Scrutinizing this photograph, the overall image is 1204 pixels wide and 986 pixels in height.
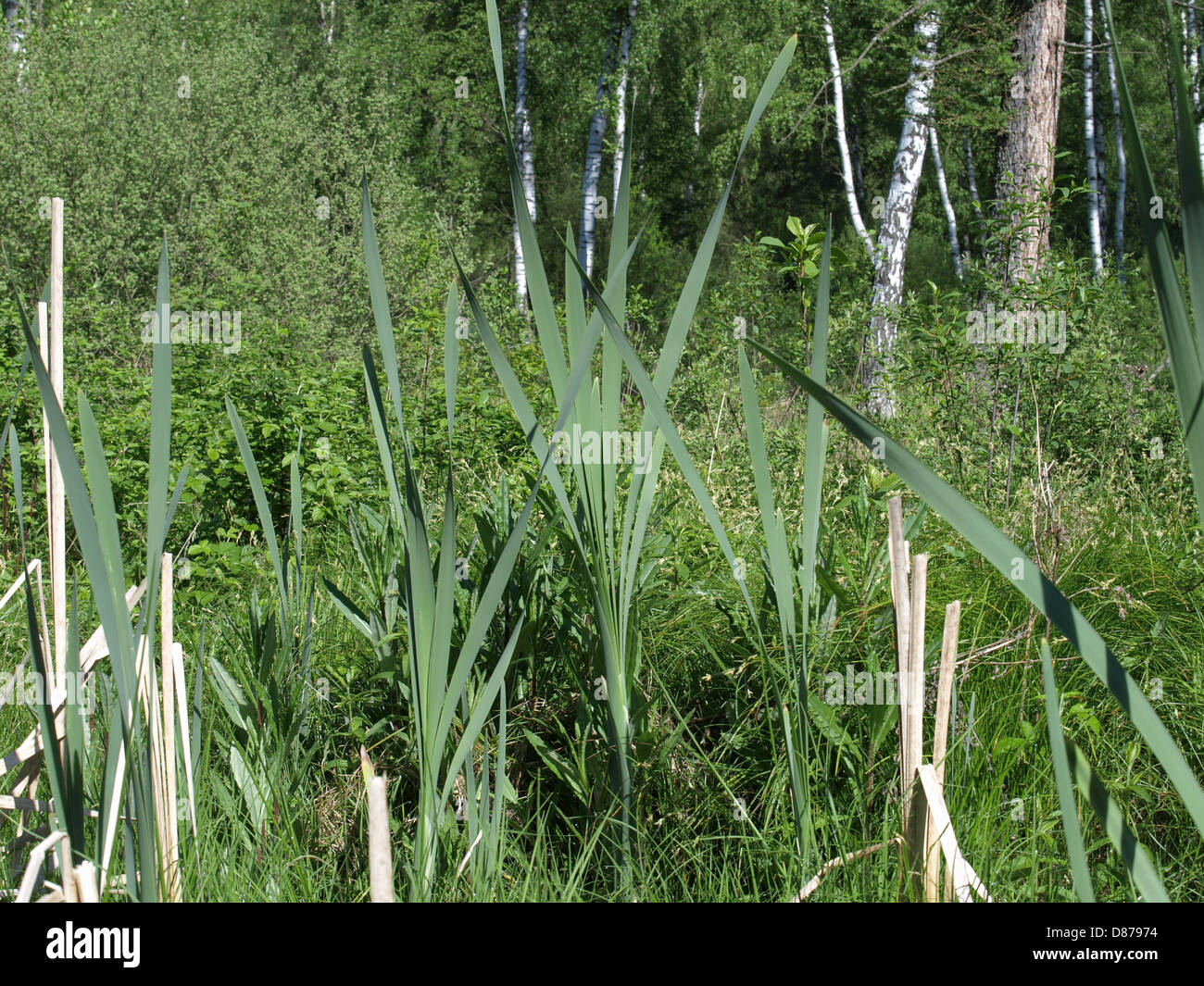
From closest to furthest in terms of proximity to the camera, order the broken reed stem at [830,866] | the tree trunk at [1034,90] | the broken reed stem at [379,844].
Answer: the broken reed stem at [379,844]
the broken reed stem at [830,866]
the tree trunk at [1034,90]

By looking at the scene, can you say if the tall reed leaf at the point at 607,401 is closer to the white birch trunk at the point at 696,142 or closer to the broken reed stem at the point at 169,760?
the broken reed stem at the point at 169,760

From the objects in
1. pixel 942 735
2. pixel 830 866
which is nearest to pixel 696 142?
pixel 942 735

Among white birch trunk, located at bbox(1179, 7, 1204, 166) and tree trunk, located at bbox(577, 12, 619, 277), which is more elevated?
white birch trunk, located at bbox(1179, 7, 1204, 166)

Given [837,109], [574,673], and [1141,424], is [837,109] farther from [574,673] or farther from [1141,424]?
[574,673]

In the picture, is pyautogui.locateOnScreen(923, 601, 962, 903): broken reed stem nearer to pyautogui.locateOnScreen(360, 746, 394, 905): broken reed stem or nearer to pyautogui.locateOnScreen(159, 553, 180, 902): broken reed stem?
pyautogui.locateOnScreen(360, 746, 394, 905): broken reed stem

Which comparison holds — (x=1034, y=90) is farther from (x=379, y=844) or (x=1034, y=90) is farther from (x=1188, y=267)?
(x=379, y=844)

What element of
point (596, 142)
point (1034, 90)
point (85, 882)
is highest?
point (596, 142)

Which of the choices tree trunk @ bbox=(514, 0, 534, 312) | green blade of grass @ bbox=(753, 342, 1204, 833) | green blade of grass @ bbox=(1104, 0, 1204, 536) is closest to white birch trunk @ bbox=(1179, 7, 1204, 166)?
tree trunk @ bbox=(514, 0, 534, 312)

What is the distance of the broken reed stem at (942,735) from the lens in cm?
131

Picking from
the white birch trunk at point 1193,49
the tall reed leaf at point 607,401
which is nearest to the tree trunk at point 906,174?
the tall reed leaf at point 607,401

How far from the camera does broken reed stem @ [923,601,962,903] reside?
4.29 feet

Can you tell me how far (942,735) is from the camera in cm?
138

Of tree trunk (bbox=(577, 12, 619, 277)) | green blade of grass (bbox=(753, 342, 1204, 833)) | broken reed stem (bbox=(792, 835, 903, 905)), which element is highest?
tree trunk (bbox=(577, 12, 619, 277))
